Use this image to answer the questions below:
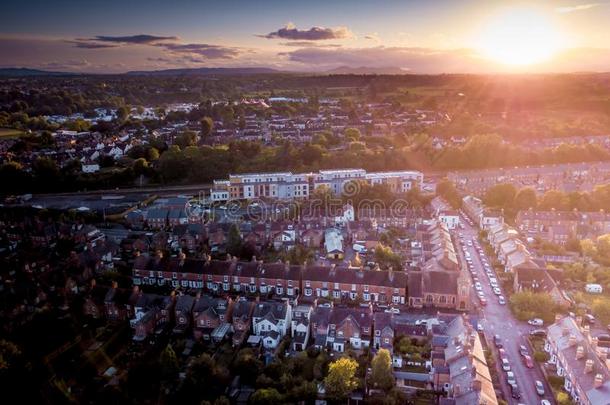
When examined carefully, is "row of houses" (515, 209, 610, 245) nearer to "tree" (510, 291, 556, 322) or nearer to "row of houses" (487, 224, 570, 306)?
"row of houses" (487, 224, 570, 306)

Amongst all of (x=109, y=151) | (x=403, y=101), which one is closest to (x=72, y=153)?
(x=109, y=151)

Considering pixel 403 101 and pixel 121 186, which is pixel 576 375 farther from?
pixel 403 101

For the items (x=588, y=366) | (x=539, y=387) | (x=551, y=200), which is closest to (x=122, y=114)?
(x=551, y=200)

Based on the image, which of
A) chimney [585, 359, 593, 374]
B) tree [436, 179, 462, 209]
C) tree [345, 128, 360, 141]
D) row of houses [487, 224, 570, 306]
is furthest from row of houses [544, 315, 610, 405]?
tree [345, 128, 360, 141]

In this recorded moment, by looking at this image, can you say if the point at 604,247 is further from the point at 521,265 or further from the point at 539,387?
the point at 539,387

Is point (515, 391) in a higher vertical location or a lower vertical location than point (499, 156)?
lower

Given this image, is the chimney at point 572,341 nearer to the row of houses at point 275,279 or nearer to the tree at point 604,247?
the row of houses at point 275,279
